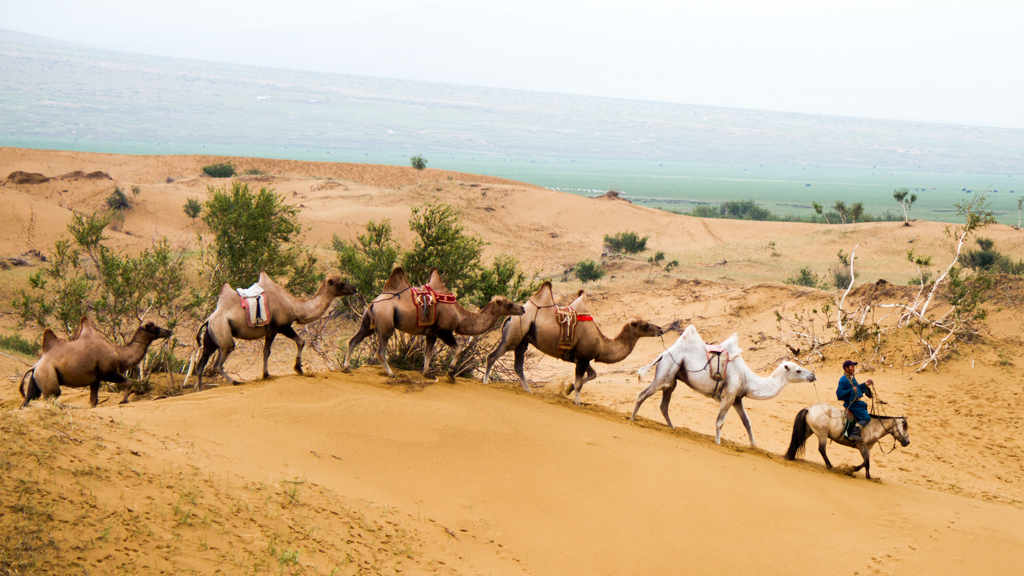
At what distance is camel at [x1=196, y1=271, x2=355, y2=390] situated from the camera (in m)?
9.14

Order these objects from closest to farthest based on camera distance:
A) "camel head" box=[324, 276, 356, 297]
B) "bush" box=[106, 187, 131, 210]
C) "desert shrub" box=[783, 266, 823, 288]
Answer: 1. "camel head" box=[324, 276, 356, 297]
2. "desert shrub" box=[783, 266, 823, 288]
3. "bush" box=[106, 187, 131, 210]

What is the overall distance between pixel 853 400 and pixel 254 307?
806 cm

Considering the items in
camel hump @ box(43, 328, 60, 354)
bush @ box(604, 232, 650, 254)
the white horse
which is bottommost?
bush @ box(604, 232, 650, 254)

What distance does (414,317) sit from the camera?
366 inches

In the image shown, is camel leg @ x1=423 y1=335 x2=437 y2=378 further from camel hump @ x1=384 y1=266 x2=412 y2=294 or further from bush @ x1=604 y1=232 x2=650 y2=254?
bush @ x1=604 y1=232 x2=650 y2=254

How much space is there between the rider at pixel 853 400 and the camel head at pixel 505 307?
14.4 feet

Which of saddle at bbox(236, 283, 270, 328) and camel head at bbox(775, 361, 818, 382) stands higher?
saddle at bbox(236, 283, 270, 328)

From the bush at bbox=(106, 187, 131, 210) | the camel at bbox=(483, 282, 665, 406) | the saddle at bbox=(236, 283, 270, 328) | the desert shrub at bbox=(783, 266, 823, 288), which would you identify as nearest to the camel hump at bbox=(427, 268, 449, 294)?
the camel at bbox=(483, 282, 665, 406)

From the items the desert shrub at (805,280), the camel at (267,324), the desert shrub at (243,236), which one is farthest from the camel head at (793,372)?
the desert shrub at (805,280)

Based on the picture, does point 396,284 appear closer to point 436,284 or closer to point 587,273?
point 436,284

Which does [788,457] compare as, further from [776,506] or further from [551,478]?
[551,478]

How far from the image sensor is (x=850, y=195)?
11812 cm

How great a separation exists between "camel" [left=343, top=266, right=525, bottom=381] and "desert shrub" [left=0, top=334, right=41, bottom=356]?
10.3m

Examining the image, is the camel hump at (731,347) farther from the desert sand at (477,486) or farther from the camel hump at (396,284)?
the camel hump at (396,284)
